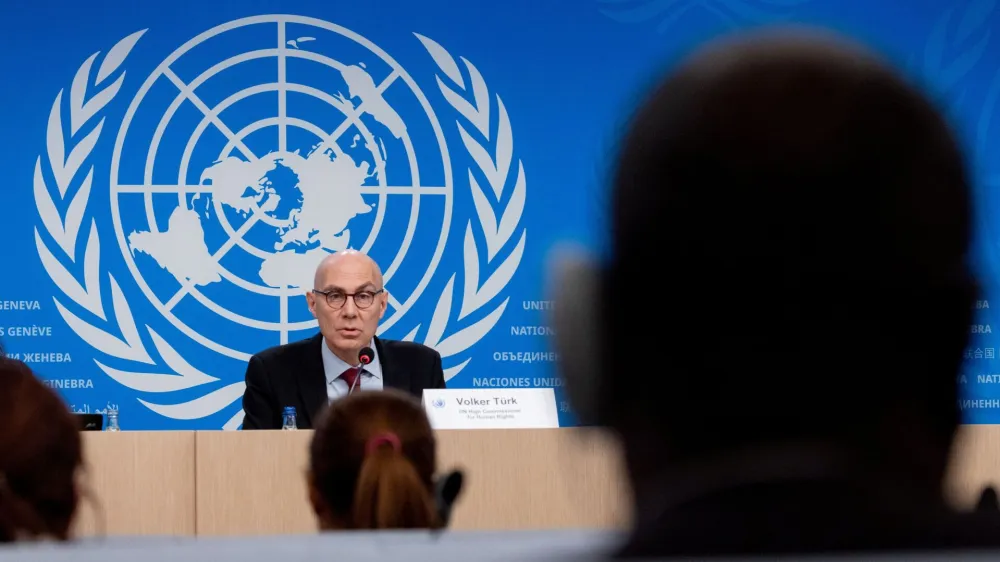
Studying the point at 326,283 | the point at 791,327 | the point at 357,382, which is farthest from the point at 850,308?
the point at 326,283

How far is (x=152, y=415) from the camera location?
566cm

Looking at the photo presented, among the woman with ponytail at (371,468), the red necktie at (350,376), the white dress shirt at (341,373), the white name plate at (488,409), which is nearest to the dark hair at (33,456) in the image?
the woman with ponytail at (371,468)

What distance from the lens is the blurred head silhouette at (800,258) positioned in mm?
512

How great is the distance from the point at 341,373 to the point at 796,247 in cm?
450

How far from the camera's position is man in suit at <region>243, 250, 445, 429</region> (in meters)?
4.73

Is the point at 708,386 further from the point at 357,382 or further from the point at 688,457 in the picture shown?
the point at 357,382

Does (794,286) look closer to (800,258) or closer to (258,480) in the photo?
(800,258)

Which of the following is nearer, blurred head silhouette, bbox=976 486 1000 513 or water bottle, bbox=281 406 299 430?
blurred head silhouette, bbox=976 486 1000 513

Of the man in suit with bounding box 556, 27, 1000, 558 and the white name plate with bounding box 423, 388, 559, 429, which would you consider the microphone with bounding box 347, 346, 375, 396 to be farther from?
the man in suit with bounding box 556, 27, 1000, 558

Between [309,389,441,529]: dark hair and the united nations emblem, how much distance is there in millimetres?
3470

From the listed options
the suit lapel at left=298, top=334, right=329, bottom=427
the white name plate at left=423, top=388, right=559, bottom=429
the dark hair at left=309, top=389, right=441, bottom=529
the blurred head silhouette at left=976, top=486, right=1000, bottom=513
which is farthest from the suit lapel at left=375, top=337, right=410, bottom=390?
the blurred head silhouette at left=976, top=486, right=1000, bottom=513

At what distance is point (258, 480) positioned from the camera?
3.85 m

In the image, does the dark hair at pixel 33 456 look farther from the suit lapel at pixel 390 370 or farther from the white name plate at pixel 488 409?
the suit lapel at pixel 390 370

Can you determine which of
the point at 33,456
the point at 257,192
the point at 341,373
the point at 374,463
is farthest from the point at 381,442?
the point at 257,192
